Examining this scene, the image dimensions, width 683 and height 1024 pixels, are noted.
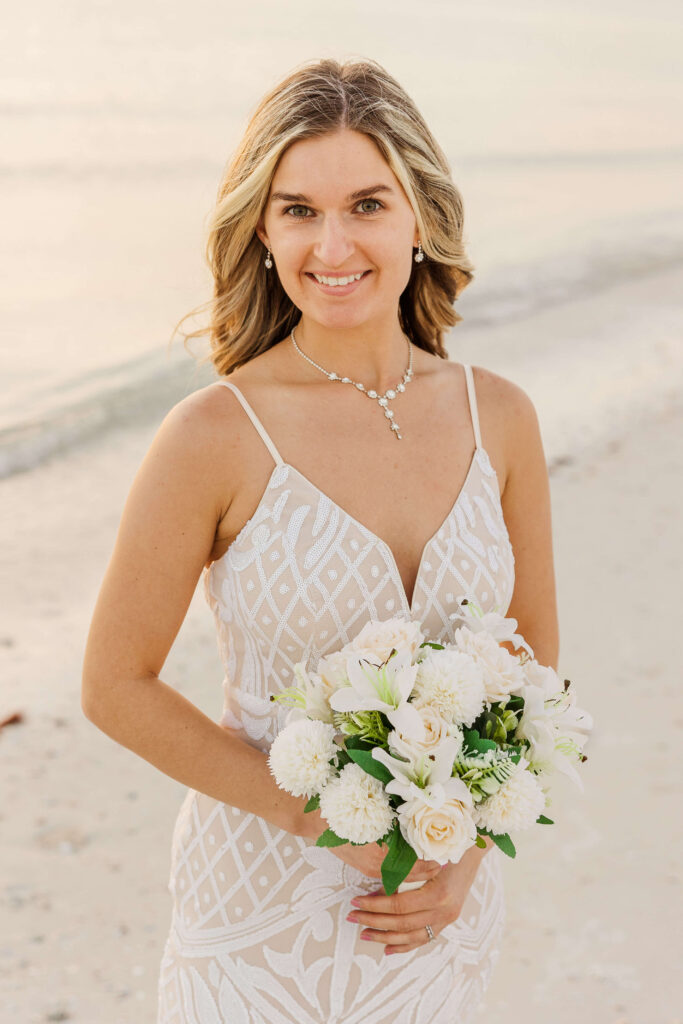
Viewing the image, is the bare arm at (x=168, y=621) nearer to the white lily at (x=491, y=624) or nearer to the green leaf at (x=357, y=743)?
the green leaf at (x=357, y=743)

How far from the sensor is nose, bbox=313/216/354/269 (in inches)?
109

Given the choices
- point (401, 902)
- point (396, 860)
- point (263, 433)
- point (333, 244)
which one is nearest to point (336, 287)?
point (333, 244)

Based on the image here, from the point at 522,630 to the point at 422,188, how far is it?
1319 mm

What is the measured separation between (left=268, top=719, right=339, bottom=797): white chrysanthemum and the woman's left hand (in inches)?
20.0

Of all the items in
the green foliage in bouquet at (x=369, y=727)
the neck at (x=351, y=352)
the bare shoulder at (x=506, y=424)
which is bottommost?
the green foliage in bouquet at (x=369, y=727)

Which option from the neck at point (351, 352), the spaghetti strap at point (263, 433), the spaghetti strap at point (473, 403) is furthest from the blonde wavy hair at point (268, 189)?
the spaghetti strap at point (263, 433)

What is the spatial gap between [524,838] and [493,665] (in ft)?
10.9

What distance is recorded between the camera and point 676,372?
12727 millimetres

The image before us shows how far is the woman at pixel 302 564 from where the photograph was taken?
109 inches

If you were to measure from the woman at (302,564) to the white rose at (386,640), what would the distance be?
0.27m

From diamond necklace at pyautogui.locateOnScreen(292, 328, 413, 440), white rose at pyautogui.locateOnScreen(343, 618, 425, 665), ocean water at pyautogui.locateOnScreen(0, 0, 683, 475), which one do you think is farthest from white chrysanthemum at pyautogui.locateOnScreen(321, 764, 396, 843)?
ocean water at pyautogui.locateOnScreen(0, 0, 683, 475)

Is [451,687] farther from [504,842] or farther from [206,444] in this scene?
[206,444]

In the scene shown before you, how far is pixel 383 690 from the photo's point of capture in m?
2.43

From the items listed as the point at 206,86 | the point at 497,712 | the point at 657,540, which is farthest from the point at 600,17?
the point at 497,712
